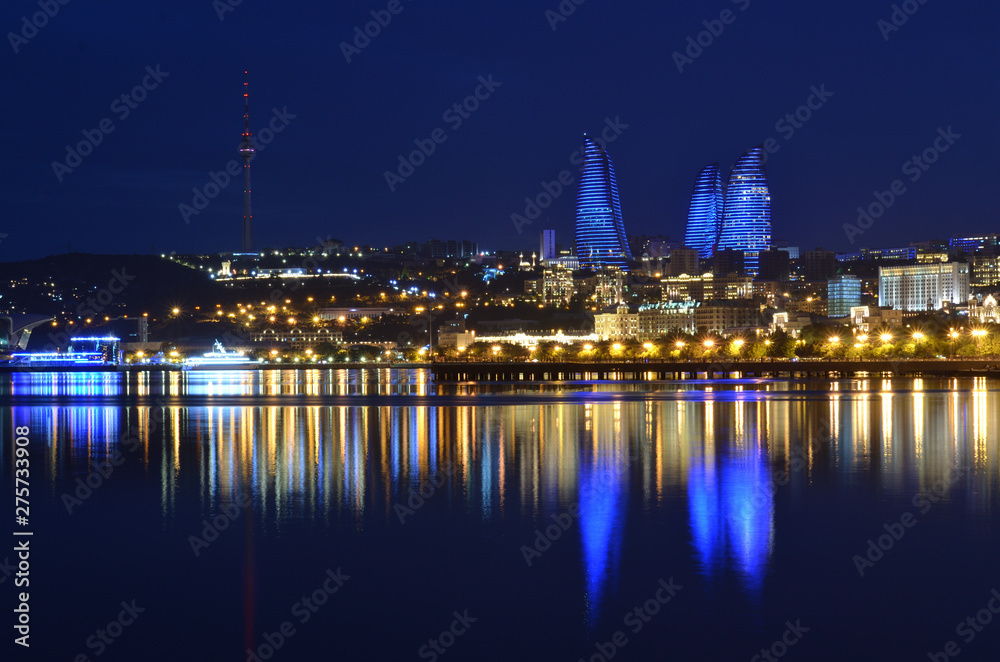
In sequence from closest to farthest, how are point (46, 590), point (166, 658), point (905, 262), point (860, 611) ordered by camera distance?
point (166, 658) < point (860, 611) < point (46, 590) < point (905, 262)

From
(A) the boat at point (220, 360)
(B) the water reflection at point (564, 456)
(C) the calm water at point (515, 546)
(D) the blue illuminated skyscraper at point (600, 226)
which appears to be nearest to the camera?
(C) the calm water at point (515, 546)

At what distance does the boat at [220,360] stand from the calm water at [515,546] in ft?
326

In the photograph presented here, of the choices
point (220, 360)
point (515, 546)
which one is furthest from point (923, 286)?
point (515, 546)

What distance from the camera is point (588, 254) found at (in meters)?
188

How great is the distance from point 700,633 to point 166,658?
175 inches

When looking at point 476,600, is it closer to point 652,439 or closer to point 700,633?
point 700,633

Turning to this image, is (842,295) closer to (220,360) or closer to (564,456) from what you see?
(220,360)

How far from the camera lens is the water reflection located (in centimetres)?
1495

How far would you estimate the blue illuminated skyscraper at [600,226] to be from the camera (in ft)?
592

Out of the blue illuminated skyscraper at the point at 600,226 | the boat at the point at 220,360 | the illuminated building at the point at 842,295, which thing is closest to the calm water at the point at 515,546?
the boat at the point at 220,360

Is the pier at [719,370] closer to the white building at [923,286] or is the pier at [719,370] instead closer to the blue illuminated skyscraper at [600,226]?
the white building at [923,286]

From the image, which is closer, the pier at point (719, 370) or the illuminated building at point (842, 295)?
the pier at point (719, 370)

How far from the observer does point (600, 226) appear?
7387 inches

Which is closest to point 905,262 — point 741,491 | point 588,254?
point 588,254
